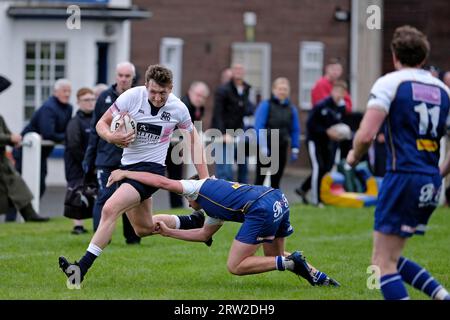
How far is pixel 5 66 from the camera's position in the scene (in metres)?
25.1

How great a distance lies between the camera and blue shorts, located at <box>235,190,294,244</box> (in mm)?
10477

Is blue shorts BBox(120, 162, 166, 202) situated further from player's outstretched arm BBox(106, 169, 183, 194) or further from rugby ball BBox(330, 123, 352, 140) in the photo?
rugby ball BBox(330, 123, 352, 140)

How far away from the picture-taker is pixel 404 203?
8.70 metres

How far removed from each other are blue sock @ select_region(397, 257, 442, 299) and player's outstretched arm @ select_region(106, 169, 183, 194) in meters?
2.39

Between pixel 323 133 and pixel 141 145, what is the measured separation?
355 inches

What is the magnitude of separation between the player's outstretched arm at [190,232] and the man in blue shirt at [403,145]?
2551 mm

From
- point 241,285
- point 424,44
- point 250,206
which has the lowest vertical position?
point 241,285

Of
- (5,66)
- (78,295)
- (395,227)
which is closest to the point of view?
(395,227)

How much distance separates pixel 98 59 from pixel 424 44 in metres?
18.2

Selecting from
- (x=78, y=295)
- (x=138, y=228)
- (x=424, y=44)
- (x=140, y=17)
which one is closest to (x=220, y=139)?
(x=140, y=17)

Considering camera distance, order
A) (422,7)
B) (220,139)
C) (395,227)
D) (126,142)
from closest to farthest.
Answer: (395,227), (126,142), (220,139), (422,7)

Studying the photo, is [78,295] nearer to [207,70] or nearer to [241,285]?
[241,285]

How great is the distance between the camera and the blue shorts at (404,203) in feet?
28.5

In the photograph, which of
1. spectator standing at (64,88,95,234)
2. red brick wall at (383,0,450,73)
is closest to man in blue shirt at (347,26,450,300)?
spectator standing at (64,88,95,234)
